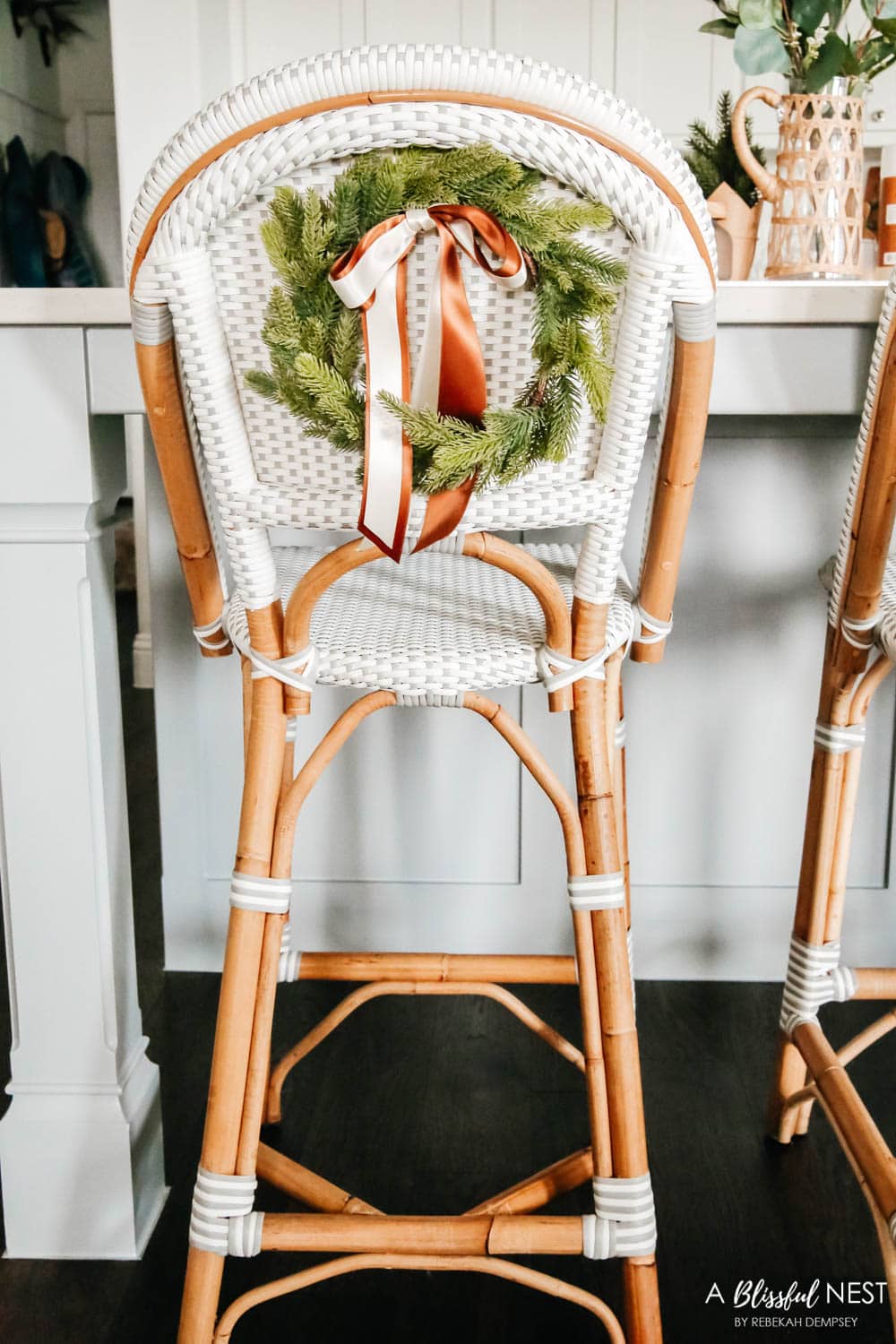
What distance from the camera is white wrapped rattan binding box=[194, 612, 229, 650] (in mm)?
989

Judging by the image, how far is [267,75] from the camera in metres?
0.67

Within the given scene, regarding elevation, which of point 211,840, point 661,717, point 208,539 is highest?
point 208,539

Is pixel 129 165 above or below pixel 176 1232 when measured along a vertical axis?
above

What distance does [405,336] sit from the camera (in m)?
0.69

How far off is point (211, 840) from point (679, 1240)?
2.59 ft

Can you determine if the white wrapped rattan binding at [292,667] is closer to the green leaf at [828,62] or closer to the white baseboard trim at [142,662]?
the green leaf at [828,62]

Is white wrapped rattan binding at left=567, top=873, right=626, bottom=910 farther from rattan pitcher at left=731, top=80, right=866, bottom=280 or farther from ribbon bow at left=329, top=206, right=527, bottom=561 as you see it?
rattan pitcher at left=731, top=80, right=866, bottom=280

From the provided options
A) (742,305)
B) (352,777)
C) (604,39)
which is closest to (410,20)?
(604,39)

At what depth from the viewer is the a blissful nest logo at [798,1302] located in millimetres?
1043

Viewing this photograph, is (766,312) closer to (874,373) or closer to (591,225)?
(874,373)

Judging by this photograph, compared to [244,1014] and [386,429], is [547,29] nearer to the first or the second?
[386,429]

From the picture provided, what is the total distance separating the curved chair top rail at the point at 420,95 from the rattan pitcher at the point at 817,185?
2.25 ft

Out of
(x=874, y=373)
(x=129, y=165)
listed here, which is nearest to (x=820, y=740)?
(x=874, y=373)

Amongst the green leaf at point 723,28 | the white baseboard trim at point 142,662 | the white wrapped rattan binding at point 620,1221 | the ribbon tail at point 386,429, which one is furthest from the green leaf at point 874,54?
the white baseboard trim at point 142,662
